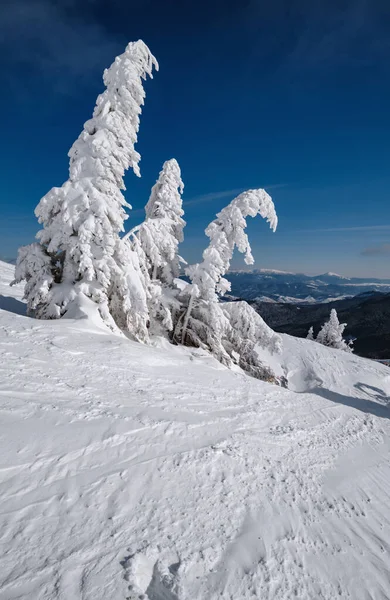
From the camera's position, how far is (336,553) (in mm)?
3734

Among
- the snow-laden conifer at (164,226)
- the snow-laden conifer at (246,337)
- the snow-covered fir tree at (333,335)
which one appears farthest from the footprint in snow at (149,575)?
the snow-covered fir tree at (333,335)

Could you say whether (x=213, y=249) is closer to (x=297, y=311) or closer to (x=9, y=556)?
(x=9, y=556)

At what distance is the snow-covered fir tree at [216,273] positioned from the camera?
13.9m

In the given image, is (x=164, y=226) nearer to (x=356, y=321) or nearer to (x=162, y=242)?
(x=162, y=242)

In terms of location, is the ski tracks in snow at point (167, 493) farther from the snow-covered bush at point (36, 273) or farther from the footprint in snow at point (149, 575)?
the snow-covered bush at point (36, 273)

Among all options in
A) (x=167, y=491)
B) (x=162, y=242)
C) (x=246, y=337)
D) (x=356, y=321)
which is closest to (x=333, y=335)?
(x=246, y=337)

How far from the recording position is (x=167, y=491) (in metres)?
4.02

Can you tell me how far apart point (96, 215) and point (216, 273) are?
603 centimetres

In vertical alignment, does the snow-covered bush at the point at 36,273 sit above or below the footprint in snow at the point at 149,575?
above

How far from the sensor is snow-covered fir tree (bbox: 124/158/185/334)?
46.9ft

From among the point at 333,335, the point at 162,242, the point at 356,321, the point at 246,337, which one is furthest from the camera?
the point at 356,321

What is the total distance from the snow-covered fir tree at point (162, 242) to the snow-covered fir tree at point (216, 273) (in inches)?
44.0

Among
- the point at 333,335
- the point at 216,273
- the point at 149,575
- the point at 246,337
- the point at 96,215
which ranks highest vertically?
the point at 96,215

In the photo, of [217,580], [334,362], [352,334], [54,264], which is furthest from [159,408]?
[352,334]
